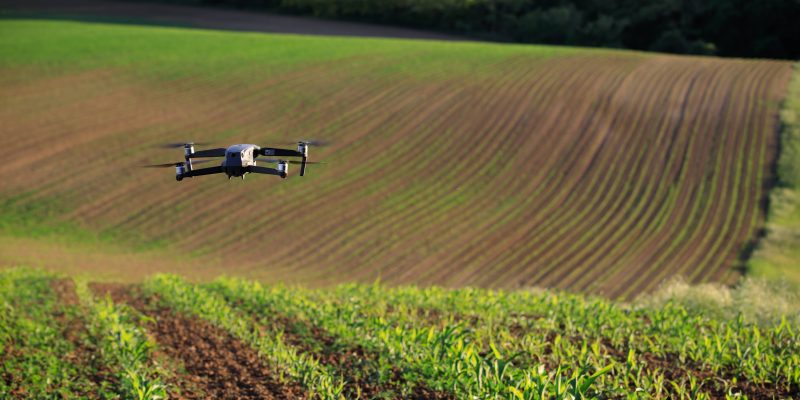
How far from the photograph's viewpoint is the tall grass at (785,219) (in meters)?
29.0

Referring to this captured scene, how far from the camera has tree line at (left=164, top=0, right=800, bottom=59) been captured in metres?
68.3

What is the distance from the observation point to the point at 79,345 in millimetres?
16125

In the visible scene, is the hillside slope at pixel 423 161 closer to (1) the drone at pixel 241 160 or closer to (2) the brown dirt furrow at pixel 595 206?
(2) the brown dirt furrow at pixel 595 206

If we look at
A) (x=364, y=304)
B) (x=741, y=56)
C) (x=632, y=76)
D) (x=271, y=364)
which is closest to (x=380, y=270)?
(x=364, y=304)

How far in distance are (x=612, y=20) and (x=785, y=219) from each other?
43382 millimetres

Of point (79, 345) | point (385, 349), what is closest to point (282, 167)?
point (385, 349)

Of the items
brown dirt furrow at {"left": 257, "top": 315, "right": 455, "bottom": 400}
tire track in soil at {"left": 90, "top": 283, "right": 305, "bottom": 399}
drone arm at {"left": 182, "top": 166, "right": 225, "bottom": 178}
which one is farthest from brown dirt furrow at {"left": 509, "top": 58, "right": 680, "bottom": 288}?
drone arm at {"left": 182, "top": 166, "right": 225, "bottom": 178}

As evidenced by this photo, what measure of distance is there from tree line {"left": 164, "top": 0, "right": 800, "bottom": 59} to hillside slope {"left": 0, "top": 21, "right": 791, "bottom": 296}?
50.9ft

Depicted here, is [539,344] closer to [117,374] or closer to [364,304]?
[364,304]

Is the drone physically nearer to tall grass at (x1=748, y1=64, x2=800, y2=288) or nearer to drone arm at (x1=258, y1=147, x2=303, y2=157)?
drone arm at (x1=258, y1=147, x2=303, y2=157)

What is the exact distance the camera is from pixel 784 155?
38531 millimetres

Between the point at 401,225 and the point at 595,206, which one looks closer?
the point at 401,225

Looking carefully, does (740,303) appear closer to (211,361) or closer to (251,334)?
(251,334)

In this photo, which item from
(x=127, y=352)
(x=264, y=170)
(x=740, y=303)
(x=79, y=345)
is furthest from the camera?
(x=740, y=303)
